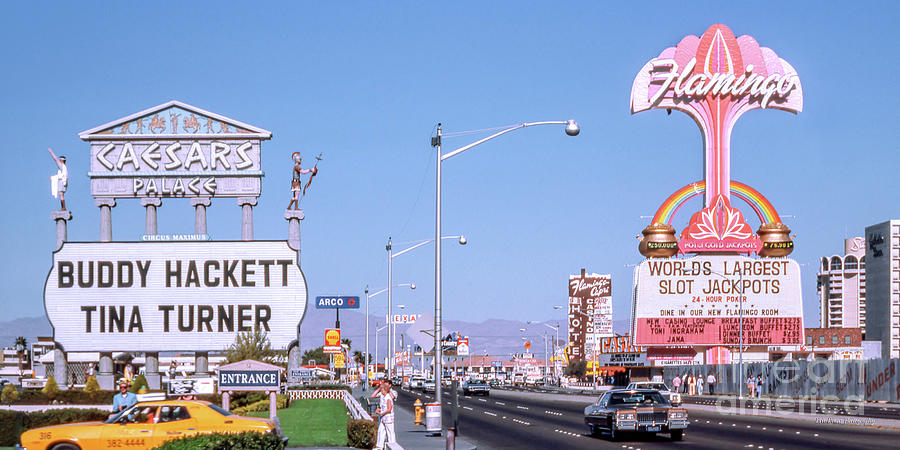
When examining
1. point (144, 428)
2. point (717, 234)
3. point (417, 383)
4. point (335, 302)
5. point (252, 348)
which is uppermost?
point (717, 234)

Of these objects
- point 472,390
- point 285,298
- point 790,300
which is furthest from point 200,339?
point 790,300

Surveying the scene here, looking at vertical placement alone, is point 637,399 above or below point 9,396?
above

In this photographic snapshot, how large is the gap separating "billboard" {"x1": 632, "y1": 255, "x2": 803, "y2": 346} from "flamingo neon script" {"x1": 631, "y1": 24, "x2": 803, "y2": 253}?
8.32 metres

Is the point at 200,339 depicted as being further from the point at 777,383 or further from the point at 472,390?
the point at 777,383

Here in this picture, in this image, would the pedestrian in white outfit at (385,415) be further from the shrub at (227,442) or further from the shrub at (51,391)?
the shrub at (51,391)

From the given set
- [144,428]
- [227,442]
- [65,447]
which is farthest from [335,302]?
[227,442]

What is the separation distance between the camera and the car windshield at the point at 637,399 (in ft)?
106

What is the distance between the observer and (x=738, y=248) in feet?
376

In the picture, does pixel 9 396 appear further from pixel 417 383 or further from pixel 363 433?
pixel 417 383

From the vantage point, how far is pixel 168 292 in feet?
228

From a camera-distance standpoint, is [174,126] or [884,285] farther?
[884,285]

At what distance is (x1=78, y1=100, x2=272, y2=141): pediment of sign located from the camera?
230 feet

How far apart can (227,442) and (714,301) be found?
103m

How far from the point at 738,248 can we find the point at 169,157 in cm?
6492
